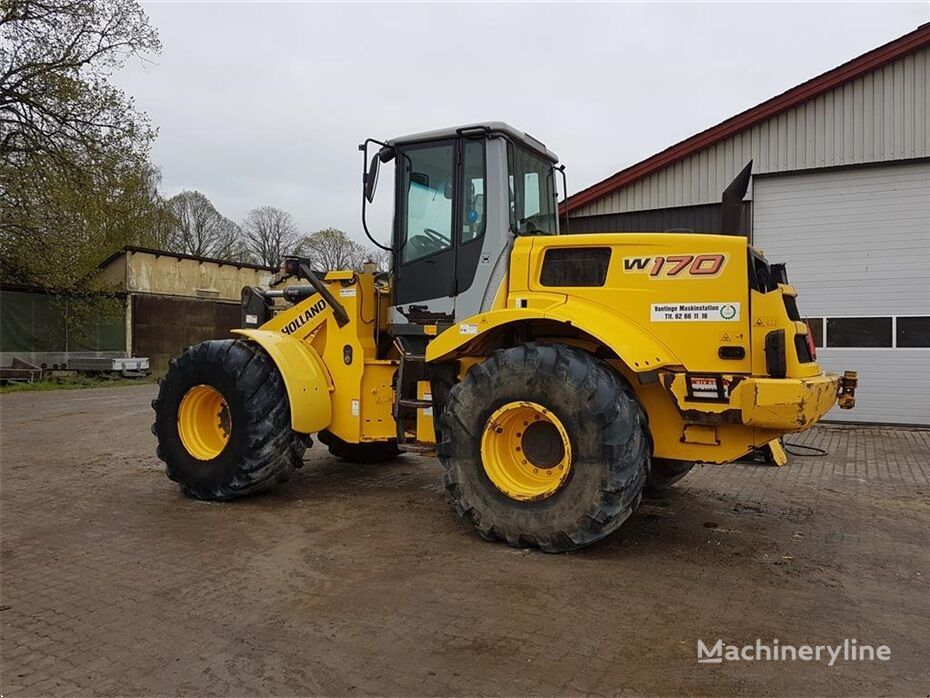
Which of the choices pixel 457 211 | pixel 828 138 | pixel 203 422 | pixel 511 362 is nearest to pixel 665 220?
pixel 828 138

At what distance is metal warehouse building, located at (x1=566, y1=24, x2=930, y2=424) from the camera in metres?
11.4

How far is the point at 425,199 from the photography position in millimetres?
5996

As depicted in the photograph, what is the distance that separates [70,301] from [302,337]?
1808 cm

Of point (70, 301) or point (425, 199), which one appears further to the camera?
point (70, 301)

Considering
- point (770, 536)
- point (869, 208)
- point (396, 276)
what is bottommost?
point (770, 536)

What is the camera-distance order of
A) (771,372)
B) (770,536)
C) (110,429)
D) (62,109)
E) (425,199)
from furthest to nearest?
(62,109) → (110,429) → (425,199) → (770,536) → (771,372)

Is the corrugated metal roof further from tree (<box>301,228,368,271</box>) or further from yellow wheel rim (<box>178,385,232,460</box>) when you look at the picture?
tree (<box>301,228,368,271</box>)

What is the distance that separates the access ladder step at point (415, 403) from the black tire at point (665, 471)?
187 centimetres

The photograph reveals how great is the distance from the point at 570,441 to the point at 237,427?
295cm

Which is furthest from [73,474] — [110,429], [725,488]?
[725,488]

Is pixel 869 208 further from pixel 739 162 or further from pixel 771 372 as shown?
pixel 771 372

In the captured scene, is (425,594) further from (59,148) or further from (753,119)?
(59,148)

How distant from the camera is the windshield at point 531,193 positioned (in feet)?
18.8

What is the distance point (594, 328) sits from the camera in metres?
4.71
